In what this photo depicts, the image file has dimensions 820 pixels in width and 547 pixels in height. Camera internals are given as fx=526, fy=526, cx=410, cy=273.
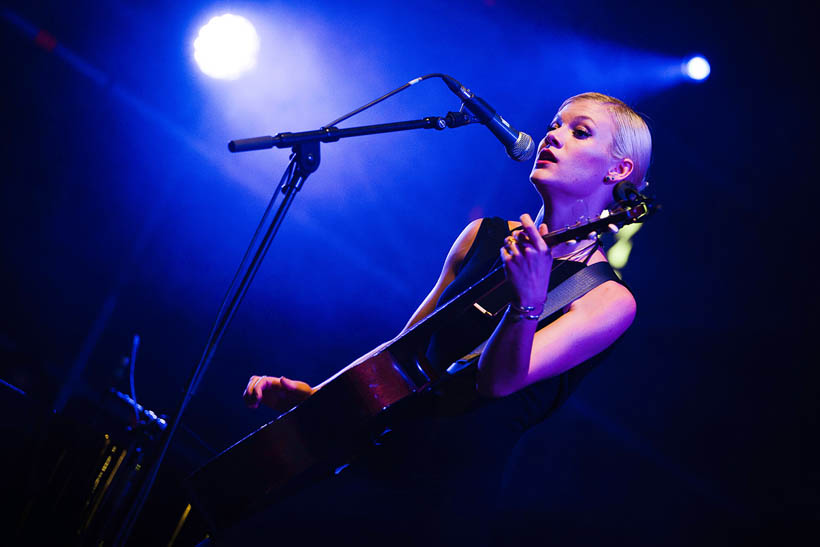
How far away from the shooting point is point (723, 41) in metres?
4.30

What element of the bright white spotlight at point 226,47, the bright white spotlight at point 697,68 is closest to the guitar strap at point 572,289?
the bright white spotlight at point 697,68

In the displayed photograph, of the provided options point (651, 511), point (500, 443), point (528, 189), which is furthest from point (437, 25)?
point (651, 511)

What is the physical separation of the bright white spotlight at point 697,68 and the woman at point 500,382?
10.6 feet

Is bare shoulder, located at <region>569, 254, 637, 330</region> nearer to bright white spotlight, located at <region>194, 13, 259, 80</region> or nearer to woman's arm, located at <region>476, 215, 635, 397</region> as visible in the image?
woman's arm, located at <region>476, 215, 635, 397</region>

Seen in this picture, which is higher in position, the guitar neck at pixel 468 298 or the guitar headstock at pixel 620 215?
the guitar neck at pixel 468 298

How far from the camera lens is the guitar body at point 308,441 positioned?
164 centimetres

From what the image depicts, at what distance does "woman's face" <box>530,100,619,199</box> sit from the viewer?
190cm

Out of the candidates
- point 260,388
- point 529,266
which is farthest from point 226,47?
point 529,266

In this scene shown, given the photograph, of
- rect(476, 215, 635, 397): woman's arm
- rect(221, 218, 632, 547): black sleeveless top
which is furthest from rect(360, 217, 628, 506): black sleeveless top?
rect(476, 215, 635, 397): woman's arm

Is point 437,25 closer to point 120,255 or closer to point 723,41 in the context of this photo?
point 723,41

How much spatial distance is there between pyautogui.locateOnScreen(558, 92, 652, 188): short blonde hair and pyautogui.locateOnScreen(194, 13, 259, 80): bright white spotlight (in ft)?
12.0

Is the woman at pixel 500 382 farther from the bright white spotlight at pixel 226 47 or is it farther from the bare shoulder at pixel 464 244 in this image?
the bright white spotlight at pixel 226 47

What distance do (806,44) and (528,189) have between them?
2354 mm

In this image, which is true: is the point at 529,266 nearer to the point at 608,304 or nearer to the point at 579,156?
the point at 608,304
